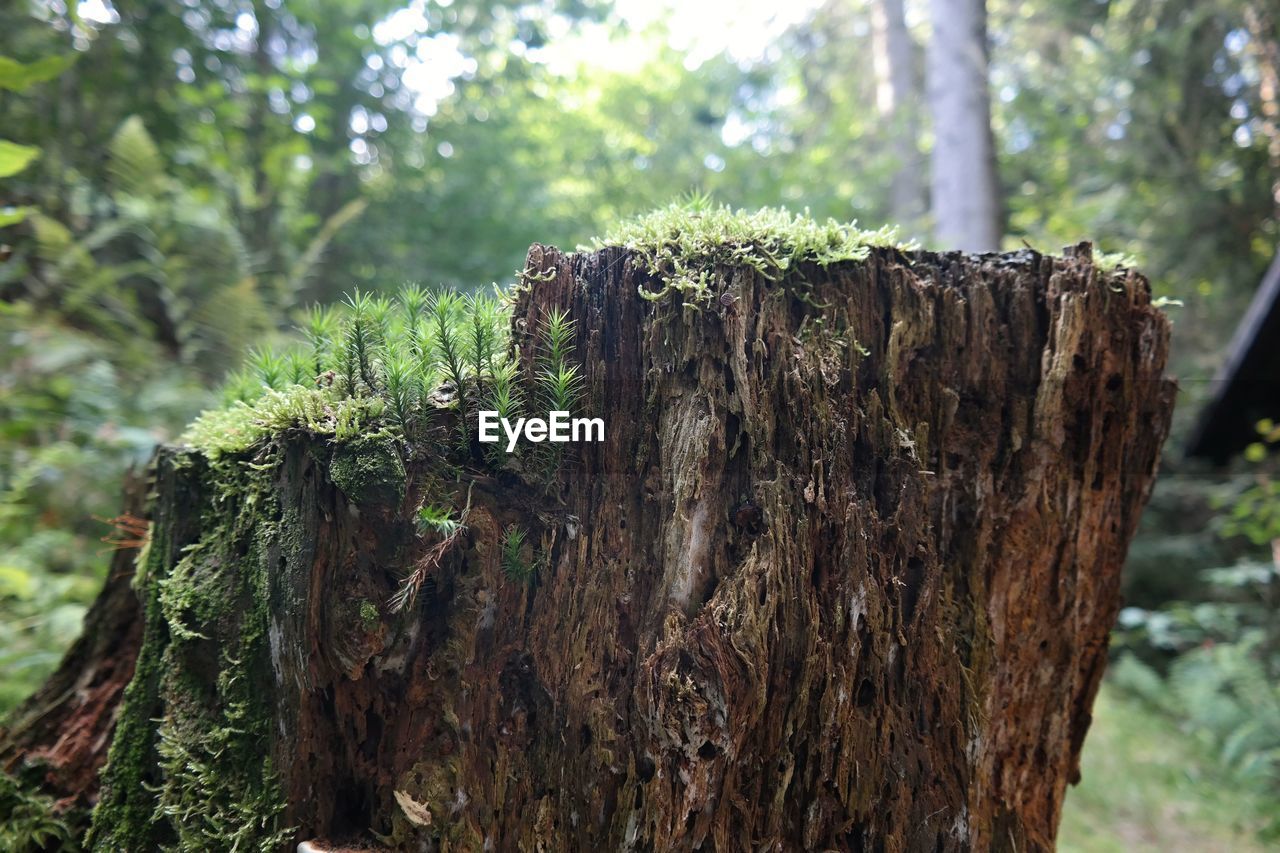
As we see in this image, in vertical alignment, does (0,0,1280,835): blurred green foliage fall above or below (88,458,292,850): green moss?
above

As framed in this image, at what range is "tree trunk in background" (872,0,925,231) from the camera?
27.4ft

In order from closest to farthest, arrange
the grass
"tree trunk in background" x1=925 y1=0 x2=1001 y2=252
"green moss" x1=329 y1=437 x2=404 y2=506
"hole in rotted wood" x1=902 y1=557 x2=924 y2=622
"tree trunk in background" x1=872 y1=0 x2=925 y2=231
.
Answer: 1. "green moss" x1=329 y1=437 x2=404 y2=506
2. "hole in rotted wood" x1=902 y1=557 x2=924 y2=622
3. the grass
4. "tree trunk in background" x1=925 y1=0 x2=1001 y2=252
5. "tree trunk in background" x1=872 y1=0 x2=925 y2=231

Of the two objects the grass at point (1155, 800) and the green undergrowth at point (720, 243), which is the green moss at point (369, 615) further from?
the grass at point (1155, 800)

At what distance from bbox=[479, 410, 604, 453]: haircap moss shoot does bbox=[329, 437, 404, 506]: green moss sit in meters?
0.23

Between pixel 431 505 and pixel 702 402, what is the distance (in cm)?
73

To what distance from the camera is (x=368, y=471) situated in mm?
1655

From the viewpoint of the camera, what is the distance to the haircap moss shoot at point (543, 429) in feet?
5.75

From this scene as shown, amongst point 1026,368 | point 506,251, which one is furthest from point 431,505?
point 506,251

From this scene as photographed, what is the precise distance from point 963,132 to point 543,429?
6.29m

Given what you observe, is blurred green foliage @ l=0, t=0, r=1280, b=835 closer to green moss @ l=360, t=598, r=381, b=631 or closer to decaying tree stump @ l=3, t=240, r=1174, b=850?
decaying tree stump @ l=3, t=240, r=1174, b=850

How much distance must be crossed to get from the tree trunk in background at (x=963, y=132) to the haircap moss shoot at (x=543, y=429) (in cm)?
539

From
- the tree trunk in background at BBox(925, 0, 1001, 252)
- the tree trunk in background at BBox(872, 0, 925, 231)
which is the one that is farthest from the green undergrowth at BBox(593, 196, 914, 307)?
the tree trunk in background at BBox(872, 0, 925, 231)

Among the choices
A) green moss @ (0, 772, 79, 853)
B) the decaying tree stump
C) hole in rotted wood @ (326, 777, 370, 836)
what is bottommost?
green moss @ (0, 772, 79, 853)

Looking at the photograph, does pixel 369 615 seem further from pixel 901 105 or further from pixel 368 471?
pixel 901 105
